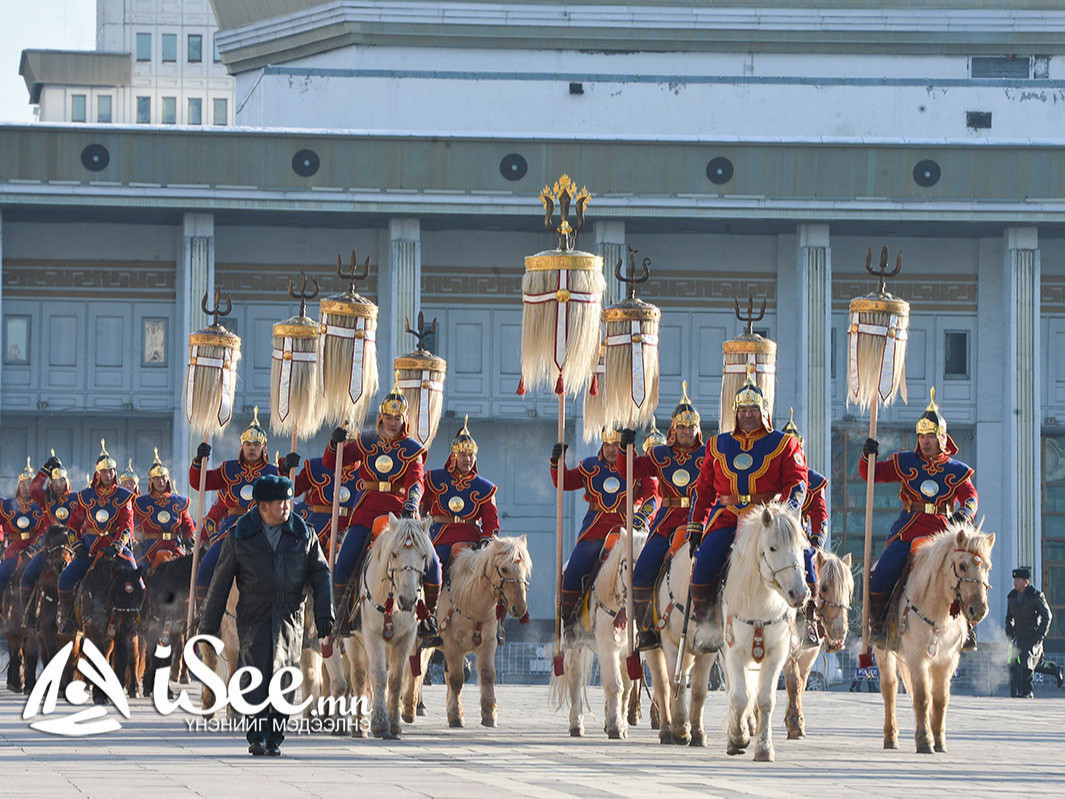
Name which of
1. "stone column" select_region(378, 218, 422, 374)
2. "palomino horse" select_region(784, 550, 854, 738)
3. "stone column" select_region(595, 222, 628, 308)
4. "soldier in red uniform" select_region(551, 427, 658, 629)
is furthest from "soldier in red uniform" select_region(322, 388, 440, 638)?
"stone column" select_region(595, 222, 628, 308)

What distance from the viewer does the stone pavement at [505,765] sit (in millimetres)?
11539

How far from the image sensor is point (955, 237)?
45.2 metres

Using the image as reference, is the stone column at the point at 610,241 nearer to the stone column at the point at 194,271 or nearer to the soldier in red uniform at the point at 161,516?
the stone column at the point at 194,271

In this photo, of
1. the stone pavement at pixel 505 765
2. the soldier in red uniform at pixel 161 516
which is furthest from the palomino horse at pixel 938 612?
the soldier in red uniform at pixel 161 516

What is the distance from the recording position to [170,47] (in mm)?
109375

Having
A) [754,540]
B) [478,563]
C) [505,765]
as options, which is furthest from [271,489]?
[478,563]

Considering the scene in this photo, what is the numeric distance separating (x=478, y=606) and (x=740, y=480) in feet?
10.3

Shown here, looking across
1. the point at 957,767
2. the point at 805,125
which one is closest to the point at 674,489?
the point at 957,767

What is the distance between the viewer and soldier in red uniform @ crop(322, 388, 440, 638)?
56.4ft

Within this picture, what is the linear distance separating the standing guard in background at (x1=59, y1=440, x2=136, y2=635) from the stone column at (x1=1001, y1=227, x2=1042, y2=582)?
978 inches

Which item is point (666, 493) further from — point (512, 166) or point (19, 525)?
point (512, 166)

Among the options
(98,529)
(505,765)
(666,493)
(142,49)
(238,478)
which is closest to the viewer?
(505,765)

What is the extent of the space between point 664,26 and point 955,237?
7.62 meters

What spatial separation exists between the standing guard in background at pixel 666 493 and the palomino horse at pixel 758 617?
1.90 m
